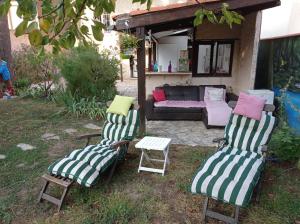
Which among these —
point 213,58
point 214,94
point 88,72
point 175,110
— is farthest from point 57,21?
point 213,58

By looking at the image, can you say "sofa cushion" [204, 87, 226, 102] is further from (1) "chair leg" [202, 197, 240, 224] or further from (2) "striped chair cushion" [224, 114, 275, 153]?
(1) "chair leg" [202, 197, 240, 224]

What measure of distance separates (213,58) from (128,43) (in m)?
4.19

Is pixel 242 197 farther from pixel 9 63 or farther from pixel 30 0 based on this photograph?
pixel 9 63

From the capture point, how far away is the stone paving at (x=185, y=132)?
5.80m

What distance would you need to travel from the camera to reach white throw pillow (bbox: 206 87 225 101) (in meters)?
7.82

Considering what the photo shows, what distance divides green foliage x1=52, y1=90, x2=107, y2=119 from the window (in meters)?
3.49

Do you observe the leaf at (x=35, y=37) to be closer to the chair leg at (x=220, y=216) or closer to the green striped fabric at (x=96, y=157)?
the green striped fabric at (x=96, y=157)

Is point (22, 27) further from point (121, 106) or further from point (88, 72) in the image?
point (88, 72)

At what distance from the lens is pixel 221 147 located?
4.14 m

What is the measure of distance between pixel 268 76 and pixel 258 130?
451cm

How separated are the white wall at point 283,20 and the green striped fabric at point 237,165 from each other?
19.3 ft

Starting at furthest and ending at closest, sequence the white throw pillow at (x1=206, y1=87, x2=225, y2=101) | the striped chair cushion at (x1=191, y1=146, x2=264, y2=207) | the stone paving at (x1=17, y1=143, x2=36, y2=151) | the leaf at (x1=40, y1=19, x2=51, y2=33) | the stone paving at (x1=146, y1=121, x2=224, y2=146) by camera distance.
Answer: the white throw pillow at (x1=206, y1=87, x2=225, y2=101), the stone paving at (x1=146, y1=121, x2=224, y2=146), the stone paving at (x1=17, y1=143, x2=36, y2=151), the striped chair cushion at (x1=191, y1=146, x2=264, y2=207), the leaf at (x1=40, y1=19, x2=51, y2=33)

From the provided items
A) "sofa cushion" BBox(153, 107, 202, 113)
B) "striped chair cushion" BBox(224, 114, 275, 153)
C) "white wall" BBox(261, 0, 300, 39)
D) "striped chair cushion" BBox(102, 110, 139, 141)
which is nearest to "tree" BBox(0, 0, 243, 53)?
"striped chair cushion" BBox(102, 110, 139, 141)

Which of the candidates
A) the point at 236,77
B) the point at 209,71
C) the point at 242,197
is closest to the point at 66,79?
the point at 209,71
